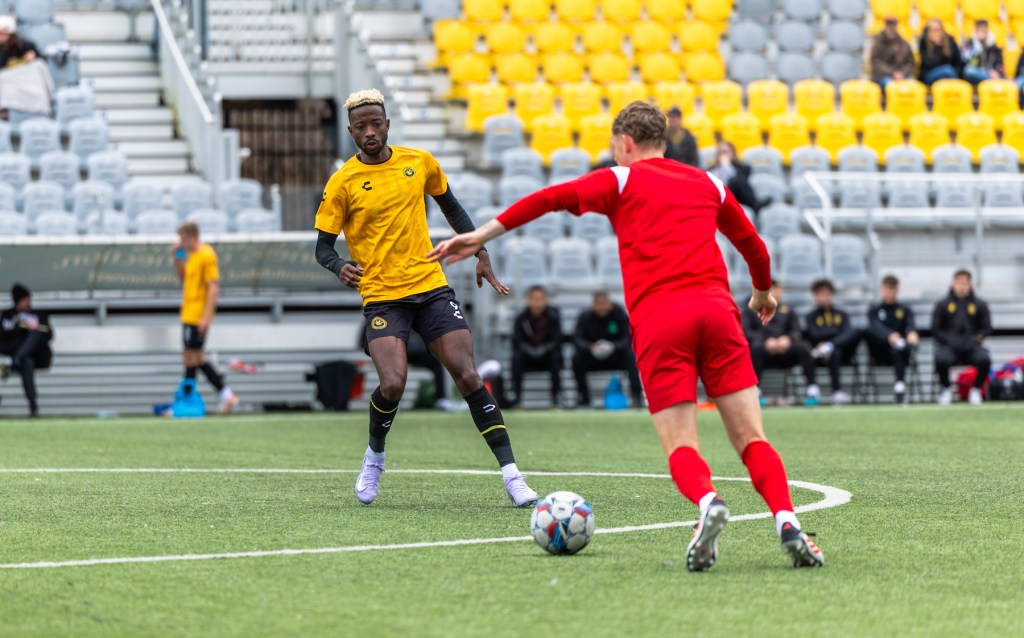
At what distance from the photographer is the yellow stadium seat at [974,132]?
24750mm

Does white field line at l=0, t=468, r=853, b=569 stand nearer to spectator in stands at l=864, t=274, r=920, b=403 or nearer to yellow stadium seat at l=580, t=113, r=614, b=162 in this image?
spectator in stands at l=864, t=274, r=920, b=403

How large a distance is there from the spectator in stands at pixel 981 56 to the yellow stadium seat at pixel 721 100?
4096 millimetres

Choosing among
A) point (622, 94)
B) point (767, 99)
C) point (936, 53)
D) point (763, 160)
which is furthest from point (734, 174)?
point (936, 53)

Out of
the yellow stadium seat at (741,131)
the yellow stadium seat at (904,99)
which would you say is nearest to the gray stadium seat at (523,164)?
the yellow stadium seat at (741,131)

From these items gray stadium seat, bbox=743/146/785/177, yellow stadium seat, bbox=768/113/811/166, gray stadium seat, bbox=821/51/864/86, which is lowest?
gray stadium seat, bbox=743/146/785/177

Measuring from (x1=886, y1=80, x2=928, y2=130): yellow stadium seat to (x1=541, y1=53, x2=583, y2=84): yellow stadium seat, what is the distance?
464 cm

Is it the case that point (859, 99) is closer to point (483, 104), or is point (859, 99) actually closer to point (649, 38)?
point (649, 38)

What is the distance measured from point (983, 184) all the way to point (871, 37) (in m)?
5.22

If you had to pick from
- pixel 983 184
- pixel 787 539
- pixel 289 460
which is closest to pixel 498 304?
pixel 983 184

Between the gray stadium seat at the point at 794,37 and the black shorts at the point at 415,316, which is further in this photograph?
the gray stadium seat at the point at 794,37

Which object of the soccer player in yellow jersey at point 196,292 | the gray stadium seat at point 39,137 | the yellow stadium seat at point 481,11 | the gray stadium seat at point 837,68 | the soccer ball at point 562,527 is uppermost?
the yellow stadium seat at point 481,11

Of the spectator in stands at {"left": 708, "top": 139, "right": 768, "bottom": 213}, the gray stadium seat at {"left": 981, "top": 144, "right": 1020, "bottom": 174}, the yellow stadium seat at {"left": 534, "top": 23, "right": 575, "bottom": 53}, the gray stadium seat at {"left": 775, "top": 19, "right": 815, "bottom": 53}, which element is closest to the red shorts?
the spectator in stands at {"left": 708, "top": 139, "right": 768, "bottom": 213}

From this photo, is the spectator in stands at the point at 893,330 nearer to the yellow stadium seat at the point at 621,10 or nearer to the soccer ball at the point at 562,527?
the yellow stadium seat at the point at 621,10

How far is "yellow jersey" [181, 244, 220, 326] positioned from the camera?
18.0 m
